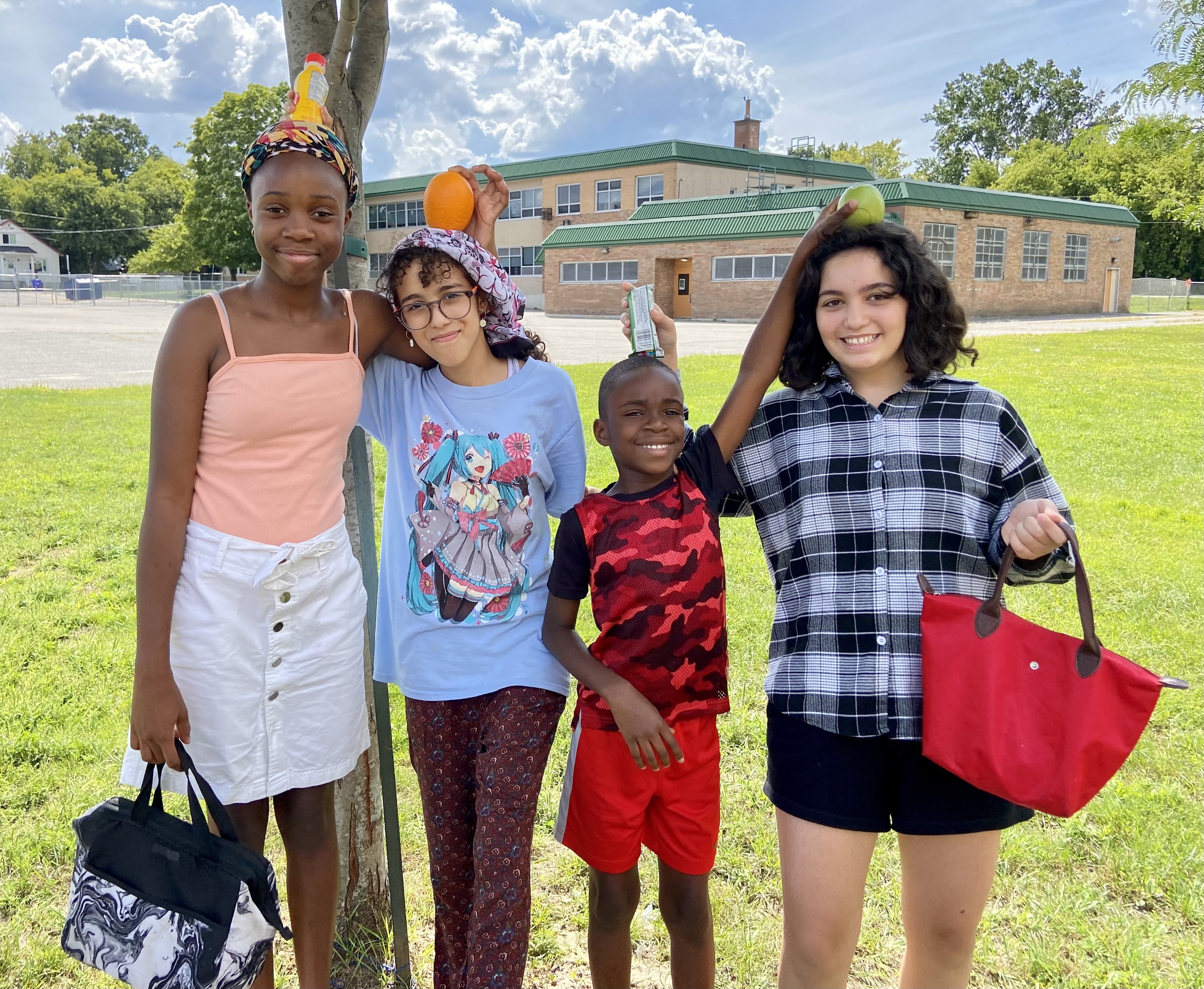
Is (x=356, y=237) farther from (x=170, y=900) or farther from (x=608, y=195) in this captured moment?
(x=608, y=195)

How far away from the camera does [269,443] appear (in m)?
1.89

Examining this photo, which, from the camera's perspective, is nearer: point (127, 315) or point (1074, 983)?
point (1074, 983)

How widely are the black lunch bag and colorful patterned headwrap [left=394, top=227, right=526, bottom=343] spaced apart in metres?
1.12

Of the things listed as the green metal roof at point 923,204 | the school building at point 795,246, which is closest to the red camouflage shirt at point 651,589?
the school building at point 795,246

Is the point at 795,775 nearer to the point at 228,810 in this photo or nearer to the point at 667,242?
the point at 228,810

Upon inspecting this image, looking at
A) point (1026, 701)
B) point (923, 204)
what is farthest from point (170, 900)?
point (923, 204)

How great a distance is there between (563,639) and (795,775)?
0.55 meters

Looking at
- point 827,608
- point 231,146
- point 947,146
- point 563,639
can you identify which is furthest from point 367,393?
Answer: point 947,146

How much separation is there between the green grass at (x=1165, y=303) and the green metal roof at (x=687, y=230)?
684 inches

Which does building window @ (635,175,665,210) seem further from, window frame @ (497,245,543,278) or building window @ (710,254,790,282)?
building window @ (710,254,790,282)

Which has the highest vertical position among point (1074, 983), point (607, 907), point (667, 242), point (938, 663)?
point (667, 242)

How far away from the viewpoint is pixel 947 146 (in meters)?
63.3

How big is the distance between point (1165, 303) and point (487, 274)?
4772cm

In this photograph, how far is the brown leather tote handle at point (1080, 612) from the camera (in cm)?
167
